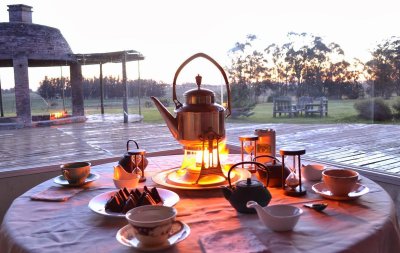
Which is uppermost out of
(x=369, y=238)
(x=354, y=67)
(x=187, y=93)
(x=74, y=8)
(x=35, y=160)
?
(x=74, y=8)

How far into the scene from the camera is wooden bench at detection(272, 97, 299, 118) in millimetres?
3887

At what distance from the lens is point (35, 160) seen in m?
3.51

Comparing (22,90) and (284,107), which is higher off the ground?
(22,90)

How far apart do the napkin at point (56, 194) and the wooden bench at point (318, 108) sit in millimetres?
2671

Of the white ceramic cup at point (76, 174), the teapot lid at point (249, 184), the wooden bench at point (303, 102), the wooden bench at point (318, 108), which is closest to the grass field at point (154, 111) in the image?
the wooden bench at point (318, 108)

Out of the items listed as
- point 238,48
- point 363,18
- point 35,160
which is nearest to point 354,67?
point 363,18

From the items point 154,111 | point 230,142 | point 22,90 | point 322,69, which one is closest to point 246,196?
point 322,69

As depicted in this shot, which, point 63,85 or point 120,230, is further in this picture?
point 63,85

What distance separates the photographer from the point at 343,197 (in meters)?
1.09

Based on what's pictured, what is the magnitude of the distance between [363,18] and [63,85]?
5.70 meters


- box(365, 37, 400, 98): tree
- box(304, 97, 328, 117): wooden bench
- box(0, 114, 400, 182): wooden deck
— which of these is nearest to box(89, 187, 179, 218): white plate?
box(0, 114, 400, 182): wooden deck

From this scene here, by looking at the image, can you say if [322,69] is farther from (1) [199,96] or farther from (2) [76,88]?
(2) [76,88]

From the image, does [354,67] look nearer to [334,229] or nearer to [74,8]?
[334,229]

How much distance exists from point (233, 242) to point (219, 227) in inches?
4.0
